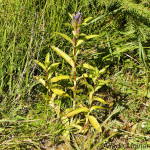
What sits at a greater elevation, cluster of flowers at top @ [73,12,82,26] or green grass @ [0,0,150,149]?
cluster of flowers at top @ [73,12,82,26]

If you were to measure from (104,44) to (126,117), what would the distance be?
2.55 ft

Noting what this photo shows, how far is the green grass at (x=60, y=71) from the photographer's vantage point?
1678 mm

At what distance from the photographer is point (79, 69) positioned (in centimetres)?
202

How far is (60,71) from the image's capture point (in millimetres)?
2002

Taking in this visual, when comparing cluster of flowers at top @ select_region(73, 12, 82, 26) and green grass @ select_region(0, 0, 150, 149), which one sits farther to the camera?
green grass @ select_region(0, 0, 150, 149)

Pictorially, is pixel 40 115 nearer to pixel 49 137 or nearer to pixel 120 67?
pixel 49 137

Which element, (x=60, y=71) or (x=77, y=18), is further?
(x=60, y=71)

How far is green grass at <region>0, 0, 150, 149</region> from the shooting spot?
1678 millimetres

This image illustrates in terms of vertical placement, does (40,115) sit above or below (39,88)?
below

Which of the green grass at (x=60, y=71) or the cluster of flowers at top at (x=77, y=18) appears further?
the green grass at (x=60, y=71)

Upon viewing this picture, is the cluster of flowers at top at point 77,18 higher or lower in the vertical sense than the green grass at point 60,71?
higher

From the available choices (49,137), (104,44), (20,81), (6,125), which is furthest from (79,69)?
(6,125)

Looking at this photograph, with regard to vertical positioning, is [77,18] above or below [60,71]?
above

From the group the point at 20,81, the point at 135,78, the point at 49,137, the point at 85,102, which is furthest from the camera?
the point at 135,78
